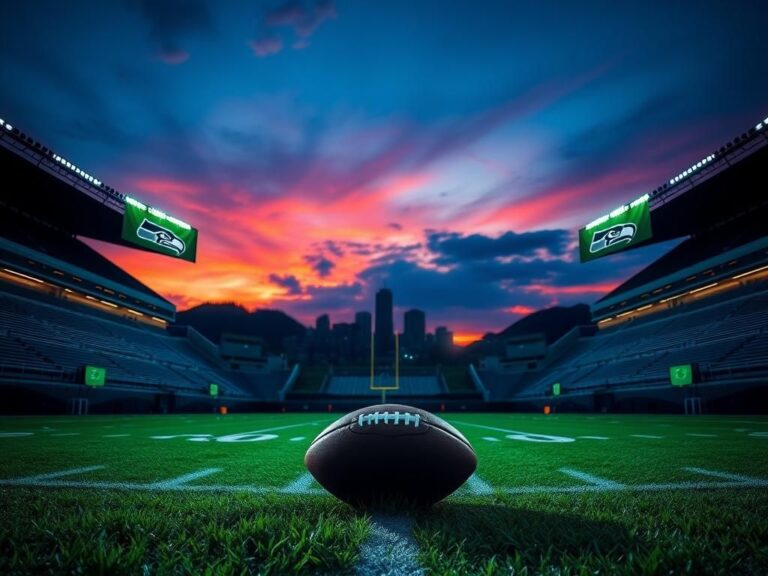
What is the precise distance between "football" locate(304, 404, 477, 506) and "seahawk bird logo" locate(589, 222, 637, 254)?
81.3 ft

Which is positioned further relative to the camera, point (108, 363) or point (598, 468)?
point (108, 363)

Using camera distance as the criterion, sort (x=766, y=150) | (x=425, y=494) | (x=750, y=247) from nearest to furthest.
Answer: (x=425, y=494)
(x=766, y=150)
(x=750, y=247)

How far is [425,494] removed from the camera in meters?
2.07

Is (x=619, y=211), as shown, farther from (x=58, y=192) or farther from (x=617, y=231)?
(x=58, y=192)

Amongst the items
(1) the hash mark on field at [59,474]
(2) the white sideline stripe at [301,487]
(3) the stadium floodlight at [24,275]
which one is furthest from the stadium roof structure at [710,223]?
(3) the stadium floodlight at [24,275]

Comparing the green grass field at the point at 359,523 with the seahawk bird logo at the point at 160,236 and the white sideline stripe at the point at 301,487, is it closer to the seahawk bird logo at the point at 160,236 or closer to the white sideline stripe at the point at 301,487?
the white sideline stripe at the point at 301,487

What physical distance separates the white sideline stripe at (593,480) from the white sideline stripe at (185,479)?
2.75 meters

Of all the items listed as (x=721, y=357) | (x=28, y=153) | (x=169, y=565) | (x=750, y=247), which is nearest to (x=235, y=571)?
(x=169, y=565)

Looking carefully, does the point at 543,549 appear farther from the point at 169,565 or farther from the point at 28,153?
the point at 28,153

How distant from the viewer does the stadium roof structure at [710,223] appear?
20.0m

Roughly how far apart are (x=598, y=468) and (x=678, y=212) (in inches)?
1133

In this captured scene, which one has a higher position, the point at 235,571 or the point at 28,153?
the point at 28,153

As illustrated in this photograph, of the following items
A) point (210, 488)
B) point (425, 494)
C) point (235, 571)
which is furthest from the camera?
point (210, 488)

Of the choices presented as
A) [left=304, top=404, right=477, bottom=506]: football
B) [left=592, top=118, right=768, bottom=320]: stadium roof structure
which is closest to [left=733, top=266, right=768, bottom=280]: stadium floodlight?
[left=592, top=118, right=768, bottom=320]: stadium roof structure
